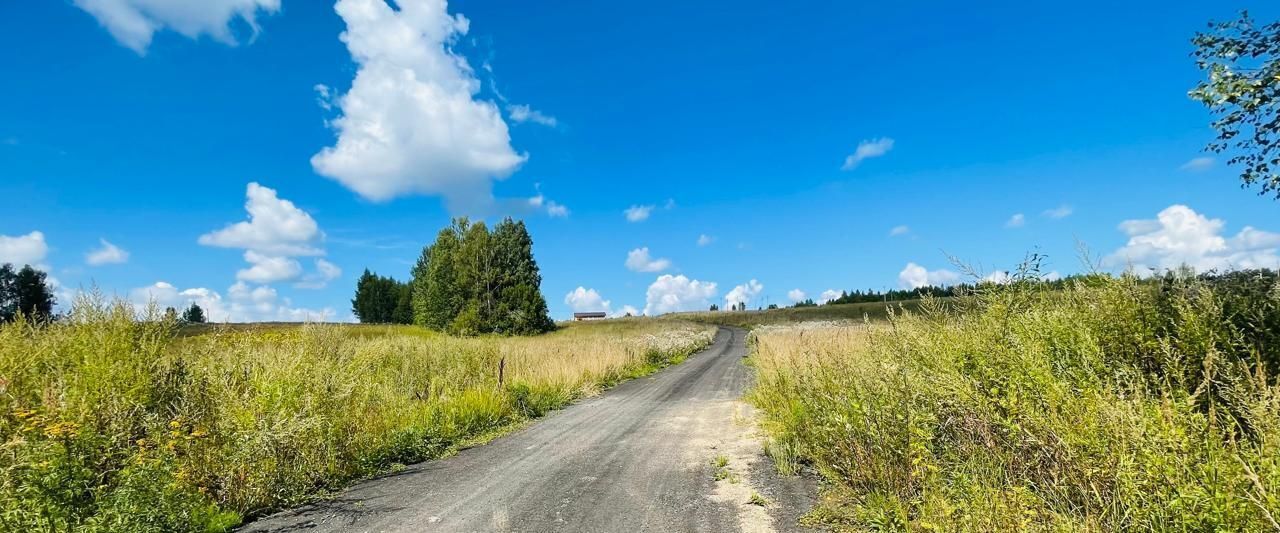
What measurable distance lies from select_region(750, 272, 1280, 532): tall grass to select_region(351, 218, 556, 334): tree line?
38859 millimetres

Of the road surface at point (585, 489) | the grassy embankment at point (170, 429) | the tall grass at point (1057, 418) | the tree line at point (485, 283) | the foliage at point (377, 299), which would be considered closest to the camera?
the tall grass at point (1057, 418)

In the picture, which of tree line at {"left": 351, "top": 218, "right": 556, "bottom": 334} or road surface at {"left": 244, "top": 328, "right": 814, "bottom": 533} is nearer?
road surface at {"left": 244, "top": 328, "right": 814, "bottom": 533}

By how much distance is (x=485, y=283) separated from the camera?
158ft

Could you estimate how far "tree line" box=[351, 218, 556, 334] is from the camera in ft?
155

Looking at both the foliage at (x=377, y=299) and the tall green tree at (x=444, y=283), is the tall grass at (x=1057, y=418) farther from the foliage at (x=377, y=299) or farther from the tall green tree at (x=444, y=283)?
the foliage at (x=377, y=299)

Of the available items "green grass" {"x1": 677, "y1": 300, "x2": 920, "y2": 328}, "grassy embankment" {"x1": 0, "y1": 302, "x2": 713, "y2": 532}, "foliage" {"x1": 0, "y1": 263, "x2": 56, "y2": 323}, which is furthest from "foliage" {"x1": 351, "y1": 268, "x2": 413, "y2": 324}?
"grassy embankment" {"x1": 0, "y1": 302, "x2": 713, "y2": 532}

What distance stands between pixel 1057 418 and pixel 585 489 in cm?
494

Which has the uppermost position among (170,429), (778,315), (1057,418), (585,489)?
(778,315)

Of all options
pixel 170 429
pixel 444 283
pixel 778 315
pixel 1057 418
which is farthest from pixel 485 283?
pixel 778 315

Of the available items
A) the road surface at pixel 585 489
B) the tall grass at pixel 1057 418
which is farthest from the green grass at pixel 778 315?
the tall grass at pixel 1057 418

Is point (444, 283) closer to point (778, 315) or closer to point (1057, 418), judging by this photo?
point (1057, 418)

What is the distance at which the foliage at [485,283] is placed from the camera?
47156mm

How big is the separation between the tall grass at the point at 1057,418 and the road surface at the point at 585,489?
3.28 feet

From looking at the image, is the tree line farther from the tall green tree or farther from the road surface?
the road surface
